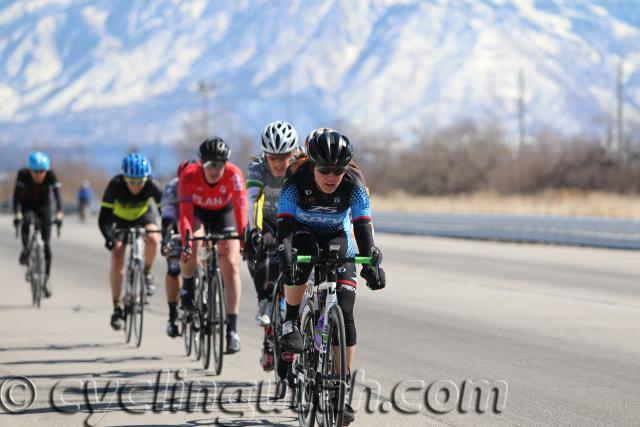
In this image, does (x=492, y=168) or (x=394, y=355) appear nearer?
(x=394, y=355)

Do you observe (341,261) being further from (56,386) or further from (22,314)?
(22,314)

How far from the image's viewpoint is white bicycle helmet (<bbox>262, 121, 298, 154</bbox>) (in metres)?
9.47

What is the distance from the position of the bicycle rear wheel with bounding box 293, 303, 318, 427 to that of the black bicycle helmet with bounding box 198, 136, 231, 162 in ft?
9.45

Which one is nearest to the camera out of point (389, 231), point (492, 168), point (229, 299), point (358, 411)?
point (358, 411)

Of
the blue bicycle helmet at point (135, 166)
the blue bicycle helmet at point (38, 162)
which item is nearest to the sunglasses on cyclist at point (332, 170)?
the blue bicycle helmet at point (135, 166)

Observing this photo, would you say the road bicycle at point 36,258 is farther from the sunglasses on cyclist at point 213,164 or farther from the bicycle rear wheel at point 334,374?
the bicycle rear wheel at point 334,374

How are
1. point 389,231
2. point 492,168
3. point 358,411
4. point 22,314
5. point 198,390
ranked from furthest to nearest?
point 492,168
point 389,231
point 22,314
point 198,390
point 358,411

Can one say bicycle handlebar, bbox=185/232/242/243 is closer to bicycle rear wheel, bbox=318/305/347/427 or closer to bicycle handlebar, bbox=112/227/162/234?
bicycle handlebar, bbox=112/227/162/234

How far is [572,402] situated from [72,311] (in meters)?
7.78

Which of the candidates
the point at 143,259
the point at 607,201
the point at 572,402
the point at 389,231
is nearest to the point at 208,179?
the point at 143,259

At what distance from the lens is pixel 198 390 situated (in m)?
8.99

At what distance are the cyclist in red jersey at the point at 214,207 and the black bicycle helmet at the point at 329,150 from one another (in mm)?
3046

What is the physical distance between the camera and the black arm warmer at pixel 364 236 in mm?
7412

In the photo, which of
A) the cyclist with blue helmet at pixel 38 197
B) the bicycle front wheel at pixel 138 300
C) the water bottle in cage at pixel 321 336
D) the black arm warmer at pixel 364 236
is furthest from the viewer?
the cyclist with blue helmet at pixel 38 197
